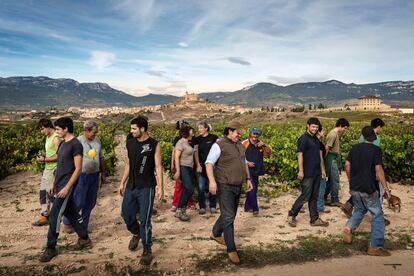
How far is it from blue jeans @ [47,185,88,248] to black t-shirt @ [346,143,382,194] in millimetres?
4769

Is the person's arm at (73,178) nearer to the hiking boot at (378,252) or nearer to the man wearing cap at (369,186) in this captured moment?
the man wearing cap at (369,186)

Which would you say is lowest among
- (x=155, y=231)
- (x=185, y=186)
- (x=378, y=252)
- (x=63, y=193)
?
(x=378, y=252)

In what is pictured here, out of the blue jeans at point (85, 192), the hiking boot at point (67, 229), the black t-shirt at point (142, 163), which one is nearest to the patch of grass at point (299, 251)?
the black t-shirt at point (142, 163)

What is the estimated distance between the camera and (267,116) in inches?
4289

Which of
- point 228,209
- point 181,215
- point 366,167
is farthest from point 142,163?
point 366,167

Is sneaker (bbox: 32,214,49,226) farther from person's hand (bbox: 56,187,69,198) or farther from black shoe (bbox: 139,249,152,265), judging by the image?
black shoe (bbox: 139,249,152,265)

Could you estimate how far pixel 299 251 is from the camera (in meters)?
5.87

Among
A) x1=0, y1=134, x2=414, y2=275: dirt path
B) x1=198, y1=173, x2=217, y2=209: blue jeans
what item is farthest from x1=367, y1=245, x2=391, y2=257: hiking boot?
x1=198, y1=173, x2=217, y2=209: blue jeans

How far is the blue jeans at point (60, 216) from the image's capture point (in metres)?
5.34

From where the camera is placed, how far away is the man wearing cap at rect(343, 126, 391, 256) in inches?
231

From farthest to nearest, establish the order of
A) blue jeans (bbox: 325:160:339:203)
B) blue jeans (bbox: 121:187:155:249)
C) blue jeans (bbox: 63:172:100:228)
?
blue jeans (bbox: 325:160:339:203) → blue jeans (bbox: 63:172:100:228) → blue jeans (bbox: 121:187:155:249)

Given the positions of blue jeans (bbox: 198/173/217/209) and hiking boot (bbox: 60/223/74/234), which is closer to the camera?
hiking boot (bbox: 60/223/74/234)

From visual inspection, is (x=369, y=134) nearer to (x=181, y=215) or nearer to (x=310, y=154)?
(x=310, y=154)

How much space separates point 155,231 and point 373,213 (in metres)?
4.03
